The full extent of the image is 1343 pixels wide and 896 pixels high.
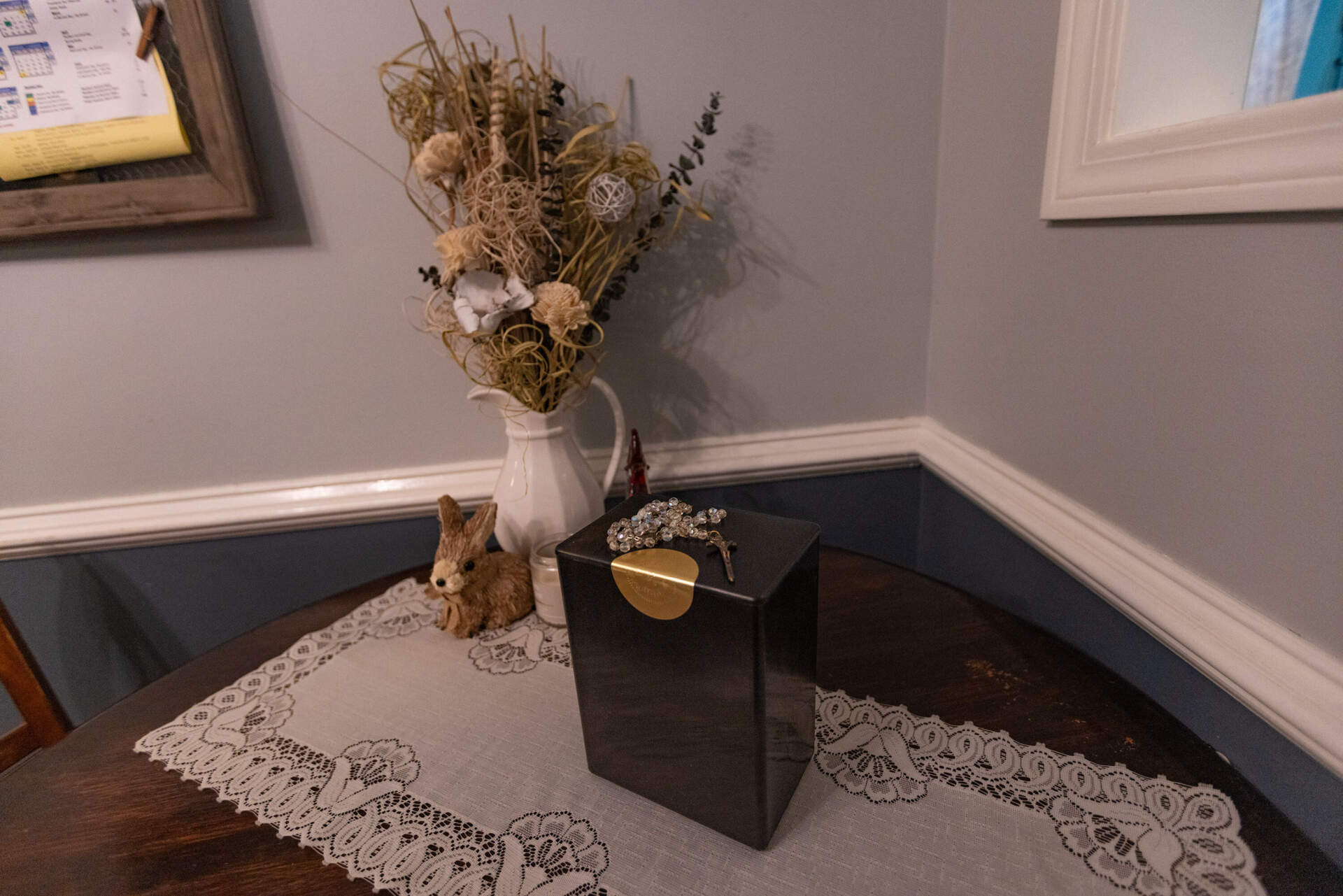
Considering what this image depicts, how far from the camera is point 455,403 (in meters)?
1.00

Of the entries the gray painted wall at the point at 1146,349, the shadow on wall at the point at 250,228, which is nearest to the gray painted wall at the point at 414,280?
the shadow on wall at the point at 250,228

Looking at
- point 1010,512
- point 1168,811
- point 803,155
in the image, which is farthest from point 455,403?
point 1168,811

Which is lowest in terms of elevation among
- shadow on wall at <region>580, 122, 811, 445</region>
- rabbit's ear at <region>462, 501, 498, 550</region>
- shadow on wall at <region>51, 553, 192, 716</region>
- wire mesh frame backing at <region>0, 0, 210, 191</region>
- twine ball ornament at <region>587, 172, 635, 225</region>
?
shadow on wall at <region>51, 553, 192, 716</region>

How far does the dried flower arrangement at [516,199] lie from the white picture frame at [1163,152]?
388 mm

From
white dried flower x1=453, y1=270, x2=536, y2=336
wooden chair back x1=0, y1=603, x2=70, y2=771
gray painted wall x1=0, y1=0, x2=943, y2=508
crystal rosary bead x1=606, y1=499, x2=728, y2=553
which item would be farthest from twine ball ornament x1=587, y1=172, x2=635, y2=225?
wooden chair back x1=0, y1=603, x2=70, y2=771

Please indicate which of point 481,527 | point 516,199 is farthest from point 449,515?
point 516,199

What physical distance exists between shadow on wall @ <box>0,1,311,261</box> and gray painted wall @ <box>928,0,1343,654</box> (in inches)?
36.4

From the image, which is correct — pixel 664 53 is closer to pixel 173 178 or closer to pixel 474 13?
pixel 474 13

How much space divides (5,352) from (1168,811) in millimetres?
1456

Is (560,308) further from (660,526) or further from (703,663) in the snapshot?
(703,663)

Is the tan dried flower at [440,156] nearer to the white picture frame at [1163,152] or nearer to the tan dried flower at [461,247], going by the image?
the tan dried flower at [461,247]

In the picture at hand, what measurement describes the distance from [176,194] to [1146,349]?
1158 mm

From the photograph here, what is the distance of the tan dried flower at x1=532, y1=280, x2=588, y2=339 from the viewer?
69 cm

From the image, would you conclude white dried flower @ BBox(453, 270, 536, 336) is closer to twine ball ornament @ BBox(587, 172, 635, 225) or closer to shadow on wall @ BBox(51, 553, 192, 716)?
twine ball ornament @ BBox(587, 172, 635, 225)
